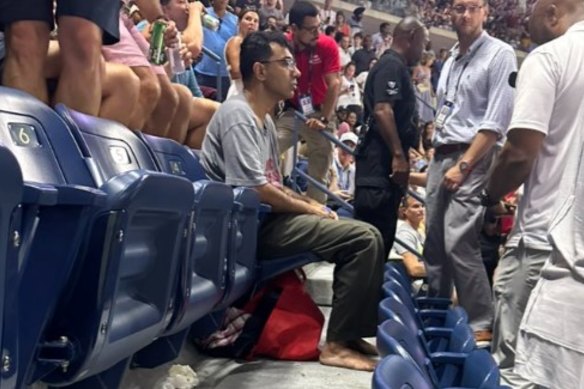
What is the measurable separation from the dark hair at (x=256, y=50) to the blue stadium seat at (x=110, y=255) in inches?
43.4

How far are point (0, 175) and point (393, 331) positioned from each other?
0.78 m

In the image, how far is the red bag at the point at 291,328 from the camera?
8.18 feet

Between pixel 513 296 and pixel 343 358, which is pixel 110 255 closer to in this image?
pixel 513 296

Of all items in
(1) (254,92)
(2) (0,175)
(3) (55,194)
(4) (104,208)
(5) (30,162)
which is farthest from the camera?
(1) (254,92)

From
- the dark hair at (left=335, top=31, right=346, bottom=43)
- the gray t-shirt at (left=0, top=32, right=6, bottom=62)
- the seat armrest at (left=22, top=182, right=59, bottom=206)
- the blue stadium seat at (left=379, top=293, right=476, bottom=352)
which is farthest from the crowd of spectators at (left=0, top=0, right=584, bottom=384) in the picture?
the dark hair at (left=335, top=31, right=346, bottom=43)

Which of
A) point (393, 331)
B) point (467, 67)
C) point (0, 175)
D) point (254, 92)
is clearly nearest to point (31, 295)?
point (0, 175)

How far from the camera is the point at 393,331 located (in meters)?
1.35

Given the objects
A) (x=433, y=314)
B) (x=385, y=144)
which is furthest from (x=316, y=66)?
(x=433, y=314)

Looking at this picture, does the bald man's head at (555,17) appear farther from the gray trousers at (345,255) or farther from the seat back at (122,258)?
the seat back at (122,258)

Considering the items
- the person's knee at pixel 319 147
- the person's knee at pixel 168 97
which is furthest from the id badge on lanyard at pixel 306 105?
the person's knee at pixel 168 97

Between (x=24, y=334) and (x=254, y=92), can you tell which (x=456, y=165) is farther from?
(x=24, y=334)

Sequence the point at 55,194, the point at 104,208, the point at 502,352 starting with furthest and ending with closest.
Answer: the point at 502,352
the point at 104,208
the point at 55,194

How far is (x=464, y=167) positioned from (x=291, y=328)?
823 mm

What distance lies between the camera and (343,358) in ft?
8.14
